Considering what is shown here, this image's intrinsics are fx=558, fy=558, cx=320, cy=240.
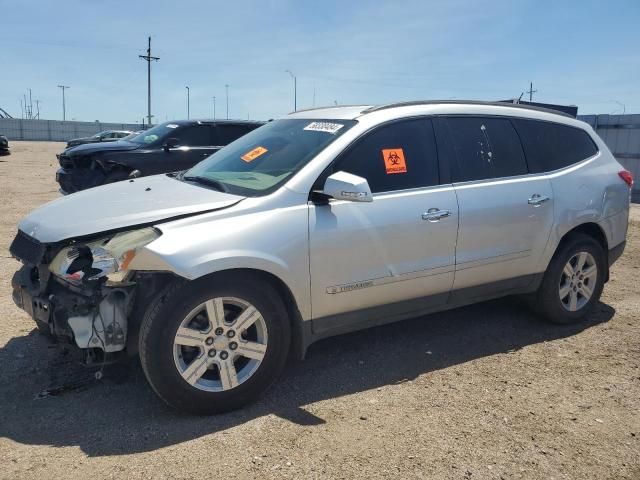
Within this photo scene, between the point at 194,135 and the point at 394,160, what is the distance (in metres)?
6.37

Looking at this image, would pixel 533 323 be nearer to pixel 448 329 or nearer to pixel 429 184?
pixel 448 329

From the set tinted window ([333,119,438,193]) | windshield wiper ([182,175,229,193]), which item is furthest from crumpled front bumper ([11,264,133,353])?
tinted window ([333,119,438,193])

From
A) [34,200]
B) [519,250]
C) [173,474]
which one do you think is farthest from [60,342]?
[34,200]

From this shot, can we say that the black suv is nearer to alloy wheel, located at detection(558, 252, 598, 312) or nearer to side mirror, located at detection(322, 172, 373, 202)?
side mirror, located at detection(322, 172, 373, 202)

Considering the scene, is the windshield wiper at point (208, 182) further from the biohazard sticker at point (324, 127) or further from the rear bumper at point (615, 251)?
the rear bumper at point (615, 251)

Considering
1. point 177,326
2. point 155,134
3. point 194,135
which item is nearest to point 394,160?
point 177,326

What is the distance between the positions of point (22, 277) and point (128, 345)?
0.92 meters

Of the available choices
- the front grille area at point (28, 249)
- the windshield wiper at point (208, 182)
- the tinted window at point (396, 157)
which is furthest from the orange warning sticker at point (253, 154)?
the front grille area at point (28, 249)

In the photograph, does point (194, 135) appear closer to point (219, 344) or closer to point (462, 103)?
point (462, 103)

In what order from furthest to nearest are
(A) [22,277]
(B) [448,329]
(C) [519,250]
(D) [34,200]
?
(D) [34,200], (B) [448,329], (C) [519,250], (A) [22,277]

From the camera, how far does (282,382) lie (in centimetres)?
369

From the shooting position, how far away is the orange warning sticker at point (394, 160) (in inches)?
151

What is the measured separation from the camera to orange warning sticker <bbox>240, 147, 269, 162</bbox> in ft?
13.4

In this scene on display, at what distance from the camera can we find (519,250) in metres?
4.36
